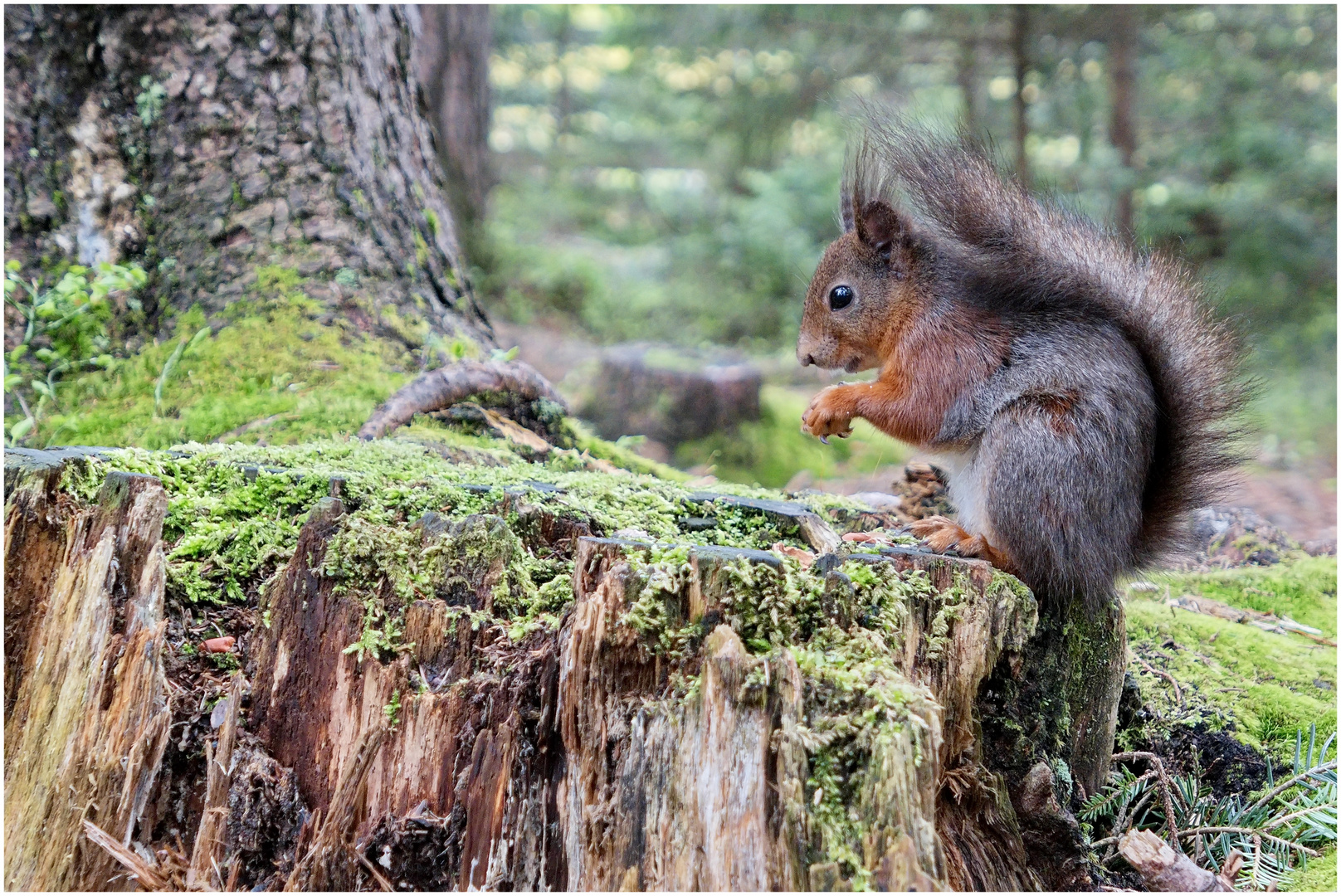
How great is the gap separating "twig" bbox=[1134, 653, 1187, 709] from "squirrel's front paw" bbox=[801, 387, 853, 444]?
1.16 m

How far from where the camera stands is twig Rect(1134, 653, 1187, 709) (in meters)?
A: 2.49

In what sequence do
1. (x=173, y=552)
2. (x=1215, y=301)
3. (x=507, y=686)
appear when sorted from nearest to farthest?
1. (x=507, y=686)
2. (x=173, y=552)
3. (x=1215, y=301)

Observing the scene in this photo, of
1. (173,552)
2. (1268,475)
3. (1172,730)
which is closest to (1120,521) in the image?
(1172,730)

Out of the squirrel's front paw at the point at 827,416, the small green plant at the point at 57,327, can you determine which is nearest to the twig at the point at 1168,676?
the squirrel's front paw at the point at 827,416

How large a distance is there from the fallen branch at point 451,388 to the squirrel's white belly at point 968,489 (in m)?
1.49

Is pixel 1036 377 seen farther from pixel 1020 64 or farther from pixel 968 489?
pixel 1020 64

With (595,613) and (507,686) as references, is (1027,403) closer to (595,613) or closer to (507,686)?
(595,613)

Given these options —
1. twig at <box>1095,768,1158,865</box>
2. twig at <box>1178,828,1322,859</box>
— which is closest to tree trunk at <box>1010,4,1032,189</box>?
twig at <box>1095,768,1158,865</box>

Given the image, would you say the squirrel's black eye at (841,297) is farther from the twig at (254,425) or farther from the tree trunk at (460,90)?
the tree trunk at (460,90)

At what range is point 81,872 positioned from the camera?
162 centimetres

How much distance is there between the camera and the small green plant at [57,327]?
3.23m

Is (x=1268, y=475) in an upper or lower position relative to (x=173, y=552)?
lower

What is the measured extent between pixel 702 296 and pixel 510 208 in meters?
4.86

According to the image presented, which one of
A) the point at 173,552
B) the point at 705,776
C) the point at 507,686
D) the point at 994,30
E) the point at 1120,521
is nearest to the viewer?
the point at 705,776
